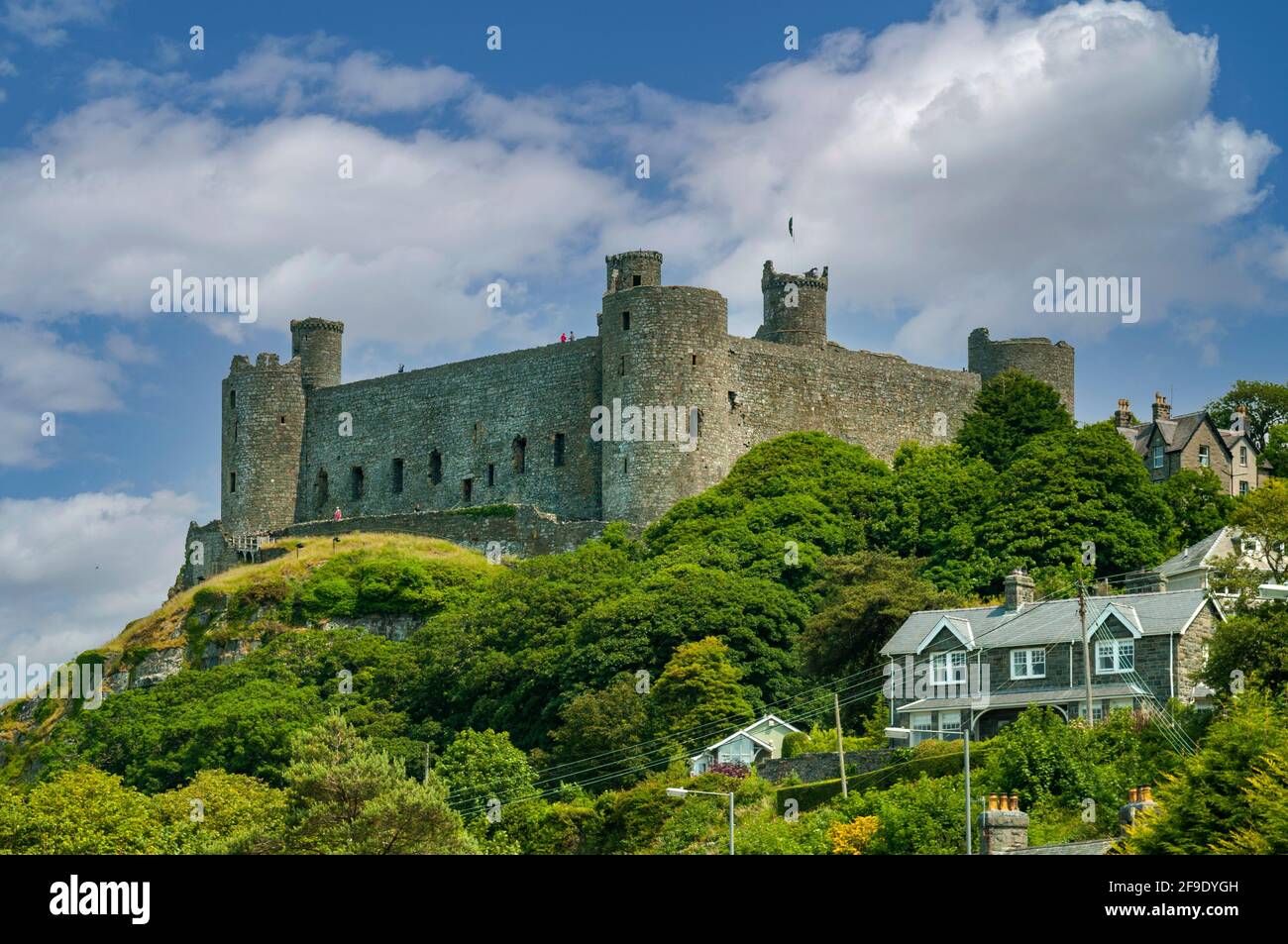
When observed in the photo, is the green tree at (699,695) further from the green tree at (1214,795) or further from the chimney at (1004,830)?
the chimney at (1004,830)

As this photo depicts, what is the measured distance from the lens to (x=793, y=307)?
70.6 meters

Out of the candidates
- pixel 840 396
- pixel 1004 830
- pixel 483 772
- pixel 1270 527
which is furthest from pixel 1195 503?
pixel 1004 830

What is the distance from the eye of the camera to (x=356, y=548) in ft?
219

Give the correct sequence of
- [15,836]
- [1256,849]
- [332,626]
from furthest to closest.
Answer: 1. [332,626]
2. [15,836]
3. [1256,849]

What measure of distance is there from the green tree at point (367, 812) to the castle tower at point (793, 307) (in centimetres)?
3542

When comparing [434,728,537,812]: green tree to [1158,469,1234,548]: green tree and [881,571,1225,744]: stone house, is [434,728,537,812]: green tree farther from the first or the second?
[1158,469,1234,548]: green tree

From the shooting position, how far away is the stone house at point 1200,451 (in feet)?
202

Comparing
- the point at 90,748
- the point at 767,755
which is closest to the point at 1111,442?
the point at 767,755

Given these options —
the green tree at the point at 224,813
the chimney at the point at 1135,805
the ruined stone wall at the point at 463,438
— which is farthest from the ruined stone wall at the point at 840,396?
the chimney at the point at 1135,805

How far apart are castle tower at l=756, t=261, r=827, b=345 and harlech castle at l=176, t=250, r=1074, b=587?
0.05 m
